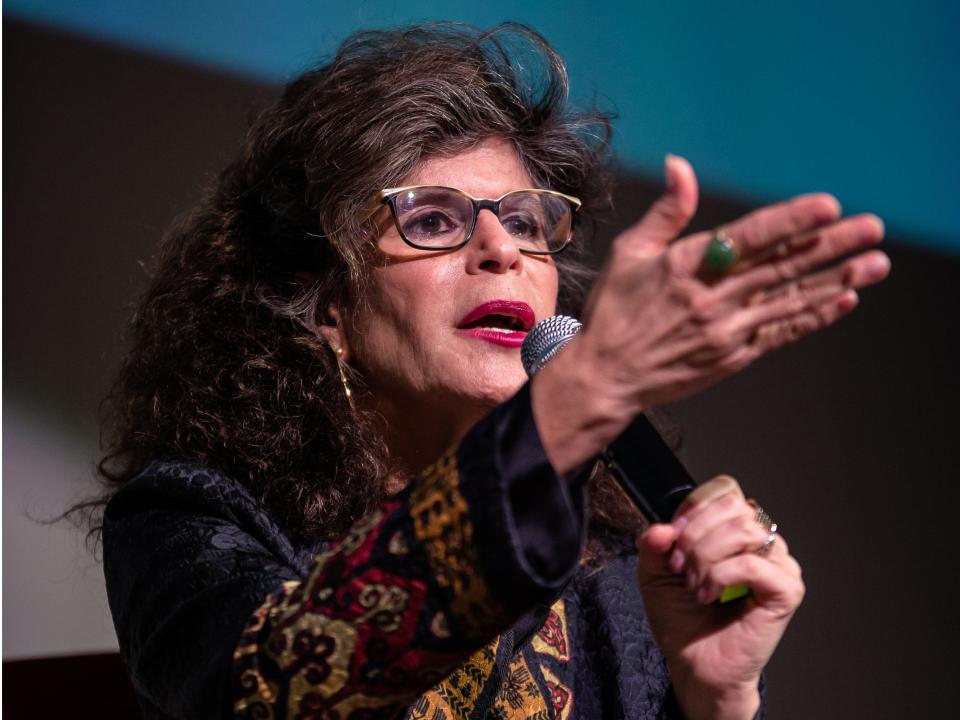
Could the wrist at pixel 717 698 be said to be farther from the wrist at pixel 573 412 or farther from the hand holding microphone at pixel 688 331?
the wrist at pixel 573 412

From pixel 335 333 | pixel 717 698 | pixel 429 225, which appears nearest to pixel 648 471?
pixel 717 698

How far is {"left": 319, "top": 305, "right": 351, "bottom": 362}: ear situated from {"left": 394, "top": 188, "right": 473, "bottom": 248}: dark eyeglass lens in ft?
0.73

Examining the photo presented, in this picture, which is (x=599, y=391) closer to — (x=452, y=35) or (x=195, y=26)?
(x=452, y=35)

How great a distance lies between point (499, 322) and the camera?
1.66 metres

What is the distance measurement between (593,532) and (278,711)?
100 cm

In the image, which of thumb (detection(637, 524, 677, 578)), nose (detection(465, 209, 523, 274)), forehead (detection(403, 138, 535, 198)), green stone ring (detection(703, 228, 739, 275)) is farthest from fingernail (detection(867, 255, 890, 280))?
forehead (detection(403, 138, 535, 198))

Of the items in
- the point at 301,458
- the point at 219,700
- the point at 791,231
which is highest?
the point at 791,231

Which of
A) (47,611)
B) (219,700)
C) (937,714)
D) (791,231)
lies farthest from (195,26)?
(937,714)

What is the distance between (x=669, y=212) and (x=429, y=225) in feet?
2.74

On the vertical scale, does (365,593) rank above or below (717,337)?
below

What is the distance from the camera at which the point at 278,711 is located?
1.04 m

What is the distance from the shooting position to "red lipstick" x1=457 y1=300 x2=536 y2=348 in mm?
1605

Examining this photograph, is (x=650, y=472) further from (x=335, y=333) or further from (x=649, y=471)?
(x=335, y=333)

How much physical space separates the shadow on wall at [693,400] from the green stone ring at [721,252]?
1.64 meters
